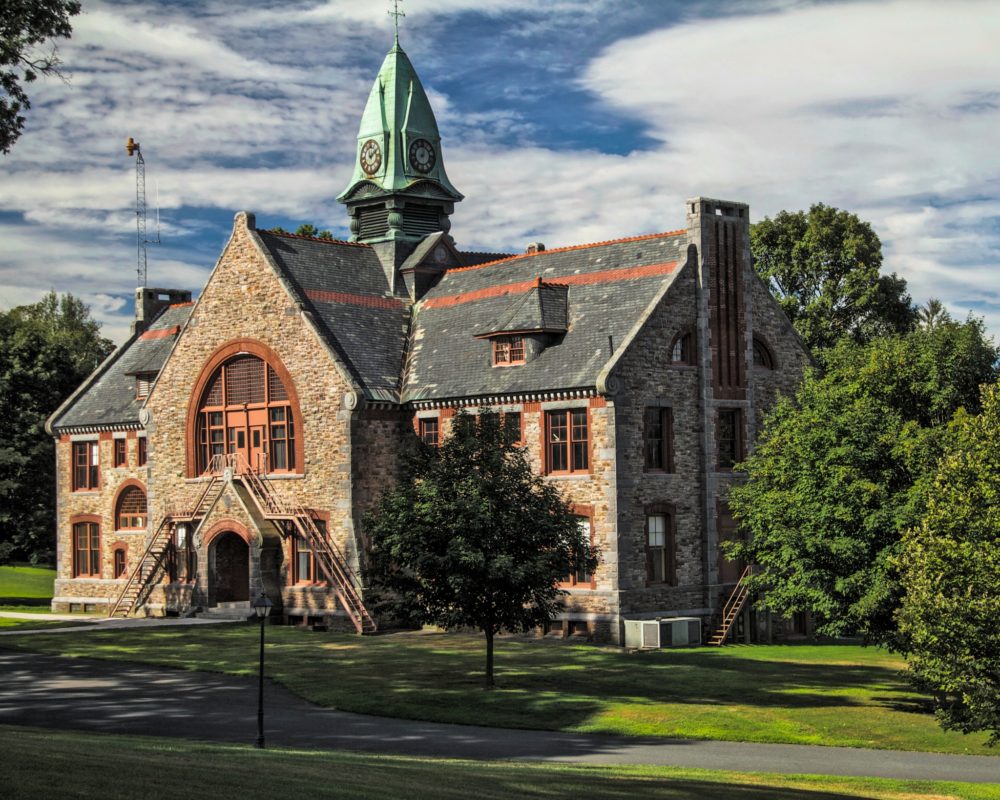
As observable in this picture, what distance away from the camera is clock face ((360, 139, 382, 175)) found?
185 ft

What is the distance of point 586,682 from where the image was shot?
35.2 meters

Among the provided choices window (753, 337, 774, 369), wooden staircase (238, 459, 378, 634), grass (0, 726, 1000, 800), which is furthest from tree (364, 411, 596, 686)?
window (753, 337, 774, 369)

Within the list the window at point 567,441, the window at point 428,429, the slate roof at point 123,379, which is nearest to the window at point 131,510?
the slate roof at point 123,379

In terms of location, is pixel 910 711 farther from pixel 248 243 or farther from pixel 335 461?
pixel 248 243

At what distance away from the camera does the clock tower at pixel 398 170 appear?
55625 mm

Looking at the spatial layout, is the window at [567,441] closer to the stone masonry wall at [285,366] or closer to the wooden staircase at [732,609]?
the wooden staircase at [732,609]

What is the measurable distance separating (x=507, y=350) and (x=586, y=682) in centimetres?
1485

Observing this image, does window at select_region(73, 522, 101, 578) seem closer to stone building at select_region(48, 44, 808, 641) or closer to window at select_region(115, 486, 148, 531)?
window at select_region(115, 486, 148, 531)

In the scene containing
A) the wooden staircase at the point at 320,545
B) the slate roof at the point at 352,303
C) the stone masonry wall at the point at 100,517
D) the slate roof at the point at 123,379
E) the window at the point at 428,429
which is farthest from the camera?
the slate roof at the point at 123,379

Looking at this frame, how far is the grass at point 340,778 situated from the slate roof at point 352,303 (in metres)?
24.1

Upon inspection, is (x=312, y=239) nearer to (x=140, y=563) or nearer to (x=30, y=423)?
(x=140, y=563)

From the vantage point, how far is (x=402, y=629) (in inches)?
1849

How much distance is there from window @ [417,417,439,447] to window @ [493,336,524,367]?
3.24 m

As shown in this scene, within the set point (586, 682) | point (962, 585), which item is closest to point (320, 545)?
point (586, 682)
